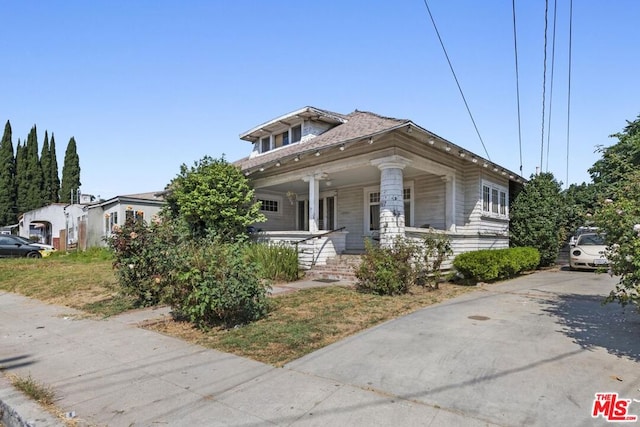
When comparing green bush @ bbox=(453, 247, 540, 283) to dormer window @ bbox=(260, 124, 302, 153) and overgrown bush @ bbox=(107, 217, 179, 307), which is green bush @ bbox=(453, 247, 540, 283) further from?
dormer window @ bbox=(260, 124, 302, 153)

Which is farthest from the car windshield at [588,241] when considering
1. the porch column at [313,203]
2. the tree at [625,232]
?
the tree at [625,232]

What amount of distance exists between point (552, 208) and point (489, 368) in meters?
14.0

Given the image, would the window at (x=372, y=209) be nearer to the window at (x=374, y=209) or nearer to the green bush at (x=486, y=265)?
the window at (x=374, y=209)

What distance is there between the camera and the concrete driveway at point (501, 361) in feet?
10.8

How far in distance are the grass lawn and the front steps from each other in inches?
64.9

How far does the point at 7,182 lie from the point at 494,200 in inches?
2203

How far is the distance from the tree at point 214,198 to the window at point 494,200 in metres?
8.40

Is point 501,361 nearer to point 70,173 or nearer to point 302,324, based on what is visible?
point 302,324

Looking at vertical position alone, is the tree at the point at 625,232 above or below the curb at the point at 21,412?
above

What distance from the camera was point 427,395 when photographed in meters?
3.49

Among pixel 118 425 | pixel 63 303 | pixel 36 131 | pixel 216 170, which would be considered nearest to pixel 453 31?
pixel 216 170

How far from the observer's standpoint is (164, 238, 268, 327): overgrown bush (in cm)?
582

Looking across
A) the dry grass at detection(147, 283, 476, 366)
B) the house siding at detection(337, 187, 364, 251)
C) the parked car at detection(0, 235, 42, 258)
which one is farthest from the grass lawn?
the parked car at detection(0, 235, 42, 258)

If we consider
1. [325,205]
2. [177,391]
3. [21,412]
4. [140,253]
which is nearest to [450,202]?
[325,205]
